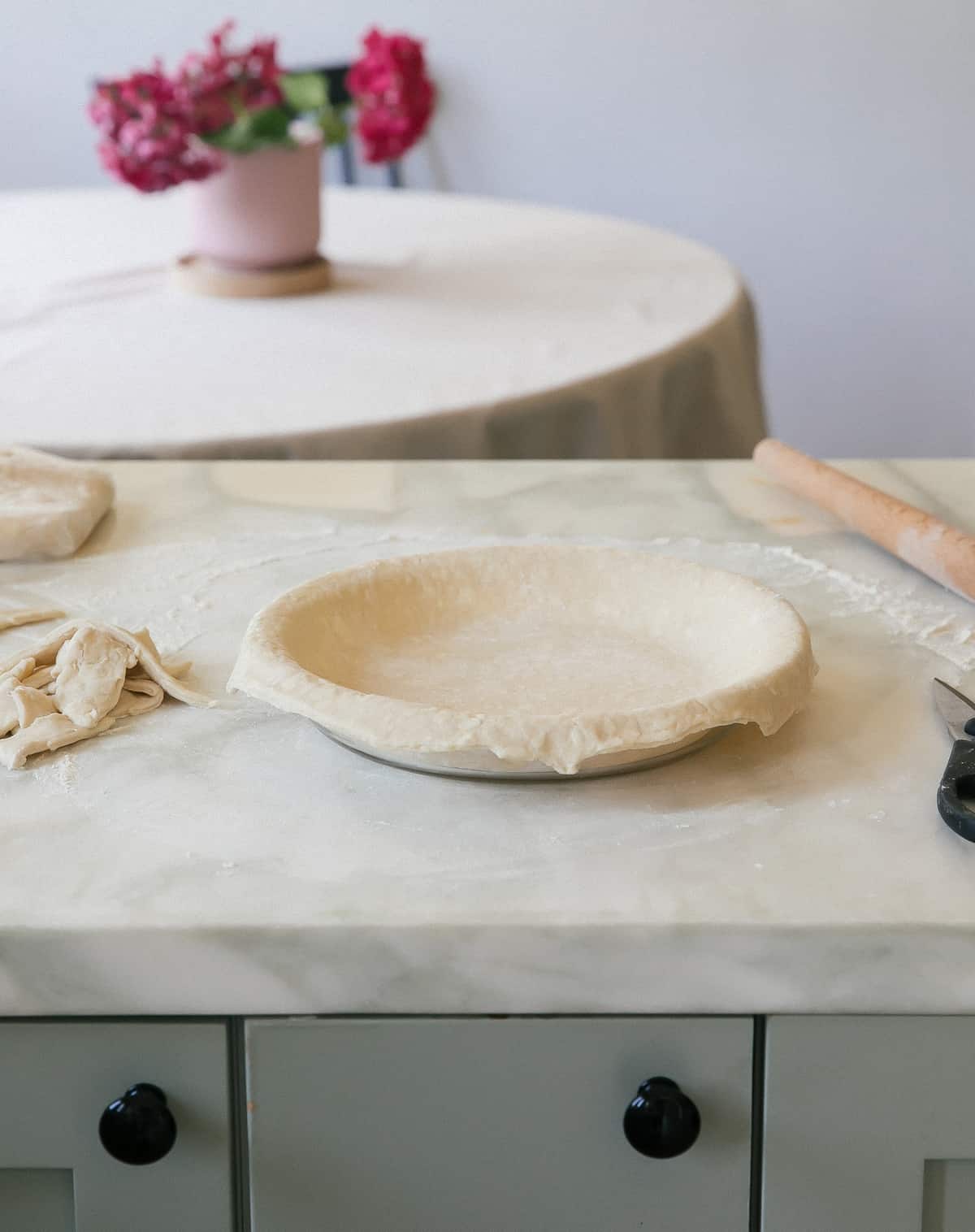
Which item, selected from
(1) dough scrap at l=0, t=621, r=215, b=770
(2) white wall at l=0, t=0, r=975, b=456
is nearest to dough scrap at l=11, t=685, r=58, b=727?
(1) dough scrap at l=0, t=621, r=215, b=770

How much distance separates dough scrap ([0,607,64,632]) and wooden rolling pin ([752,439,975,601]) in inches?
19.2

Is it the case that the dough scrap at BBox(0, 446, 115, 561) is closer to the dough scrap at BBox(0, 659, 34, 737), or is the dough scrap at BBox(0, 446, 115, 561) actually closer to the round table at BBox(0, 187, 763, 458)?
the dough scrap at BBox(0, 659, 34, 737)

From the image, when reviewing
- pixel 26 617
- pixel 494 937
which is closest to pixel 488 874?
pixel 494 937

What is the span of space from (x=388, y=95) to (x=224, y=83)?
0.33 meters

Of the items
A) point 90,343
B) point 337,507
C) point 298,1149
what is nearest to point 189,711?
point 298,1149

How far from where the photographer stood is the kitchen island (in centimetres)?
52

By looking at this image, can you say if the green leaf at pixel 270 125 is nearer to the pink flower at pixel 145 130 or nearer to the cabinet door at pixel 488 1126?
the pink flower at pixel 145 130

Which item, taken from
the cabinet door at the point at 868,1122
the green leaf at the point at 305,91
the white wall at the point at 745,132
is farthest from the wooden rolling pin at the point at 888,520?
the white wall at the point at 745,132

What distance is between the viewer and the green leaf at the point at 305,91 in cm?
181

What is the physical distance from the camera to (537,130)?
3504 mm

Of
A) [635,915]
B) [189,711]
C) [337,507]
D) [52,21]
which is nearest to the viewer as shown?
[635,915]

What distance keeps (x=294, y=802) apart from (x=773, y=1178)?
24cm

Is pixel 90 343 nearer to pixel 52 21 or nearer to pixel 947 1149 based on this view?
pixel 947 1149

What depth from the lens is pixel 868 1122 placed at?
55 cm
